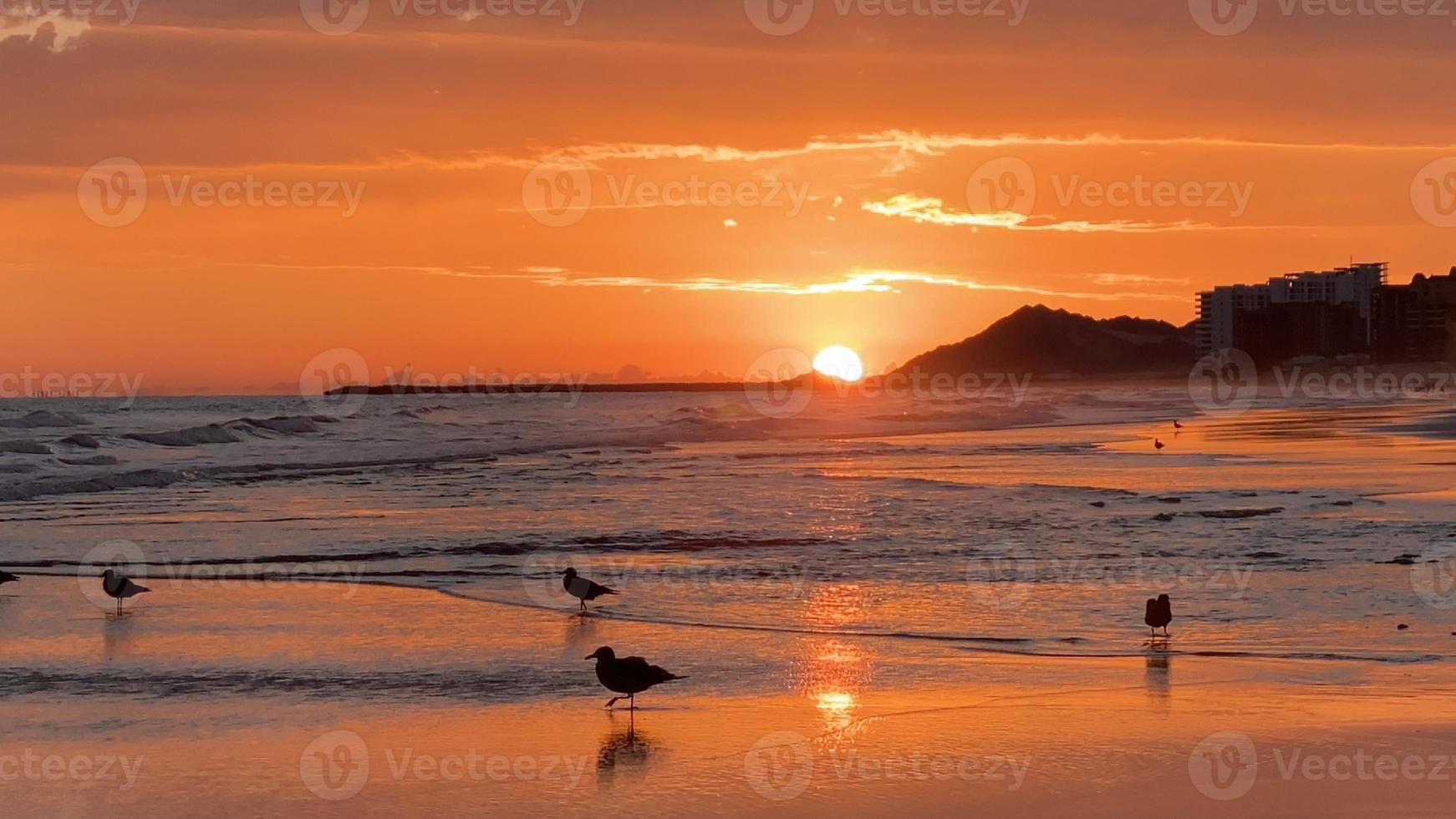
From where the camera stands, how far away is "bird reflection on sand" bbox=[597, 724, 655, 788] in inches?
279

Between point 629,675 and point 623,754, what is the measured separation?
103cm

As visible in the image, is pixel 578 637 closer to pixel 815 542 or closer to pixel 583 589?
pixel 583 589

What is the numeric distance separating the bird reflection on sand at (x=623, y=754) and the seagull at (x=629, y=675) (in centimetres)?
26

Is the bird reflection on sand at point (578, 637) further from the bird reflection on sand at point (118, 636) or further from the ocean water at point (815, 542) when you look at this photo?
the bird reflection on sand at point (118, 636)

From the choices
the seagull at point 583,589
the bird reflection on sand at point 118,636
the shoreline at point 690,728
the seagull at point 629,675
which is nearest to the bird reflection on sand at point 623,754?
the shoreline at point 690,728

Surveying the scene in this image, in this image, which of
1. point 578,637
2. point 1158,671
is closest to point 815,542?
point 578,637

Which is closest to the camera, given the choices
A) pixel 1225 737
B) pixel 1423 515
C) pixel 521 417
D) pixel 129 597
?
pixel 1225 737

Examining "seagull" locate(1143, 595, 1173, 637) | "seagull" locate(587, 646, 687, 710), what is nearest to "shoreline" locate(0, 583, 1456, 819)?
"seagull" locate(587, 646, 687, 710)

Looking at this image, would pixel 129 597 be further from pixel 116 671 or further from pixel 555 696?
pixel 555 696

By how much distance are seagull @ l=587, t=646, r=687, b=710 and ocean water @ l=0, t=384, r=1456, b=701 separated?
0.78 meters

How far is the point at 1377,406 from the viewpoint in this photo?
70.8 metres

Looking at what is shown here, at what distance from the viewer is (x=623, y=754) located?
24.6ft

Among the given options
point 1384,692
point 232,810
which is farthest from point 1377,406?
point 232,810

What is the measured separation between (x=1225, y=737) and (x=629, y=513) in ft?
51.0
